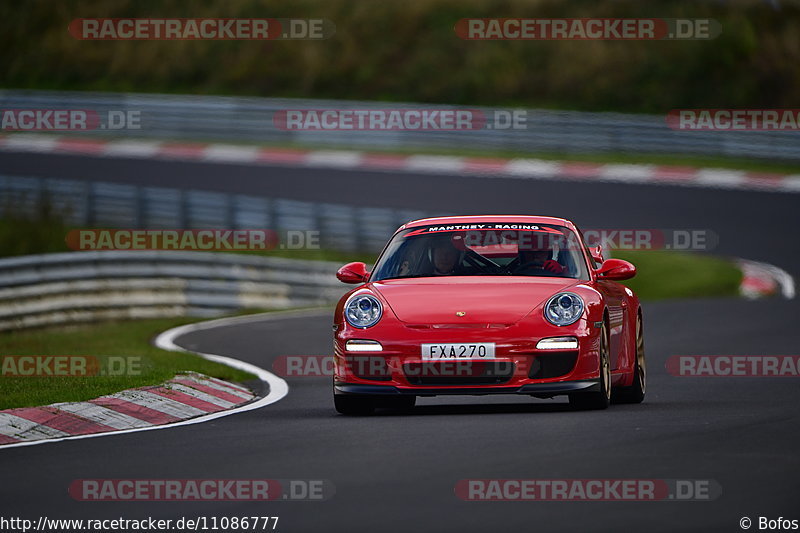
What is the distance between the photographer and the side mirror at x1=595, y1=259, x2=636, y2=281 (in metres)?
10.8

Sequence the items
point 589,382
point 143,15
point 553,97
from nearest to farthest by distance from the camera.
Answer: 1. point 589,382
2. point 553,97
3. point 143,15

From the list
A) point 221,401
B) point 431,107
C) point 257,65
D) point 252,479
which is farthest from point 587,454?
point 257,65

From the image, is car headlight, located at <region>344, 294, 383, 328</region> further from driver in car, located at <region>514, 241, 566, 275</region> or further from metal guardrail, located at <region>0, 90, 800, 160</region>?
metal guardrail, located at <region>0, 90, 800, 160</region>

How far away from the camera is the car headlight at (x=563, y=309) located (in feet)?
32.5

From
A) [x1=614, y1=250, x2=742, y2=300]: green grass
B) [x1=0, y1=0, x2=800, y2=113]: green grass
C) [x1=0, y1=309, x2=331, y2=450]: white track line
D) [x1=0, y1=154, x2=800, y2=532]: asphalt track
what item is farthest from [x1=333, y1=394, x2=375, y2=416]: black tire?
[x1=0, y1=0, x2=800, y2=113]: green grass

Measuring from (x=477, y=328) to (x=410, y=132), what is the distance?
85.2 ft

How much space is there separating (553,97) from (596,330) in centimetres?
3083

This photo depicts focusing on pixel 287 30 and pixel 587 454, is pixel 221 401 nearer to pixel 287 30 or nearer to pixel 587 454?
pixel 587 454

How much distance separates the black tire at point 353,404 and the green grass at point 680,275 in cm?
1277

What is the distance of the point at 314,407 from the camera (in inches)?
441

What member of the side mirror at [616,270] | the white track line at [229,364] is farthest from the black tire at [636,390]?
the white track line at [229,364]

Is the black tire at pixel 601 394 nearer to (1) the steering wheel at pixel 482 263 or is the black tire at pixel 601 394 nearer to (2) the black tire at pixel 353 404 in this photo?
(1) the steering wheel at pixel 482 263

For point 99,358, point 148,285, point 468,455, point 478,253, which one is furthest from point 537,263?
point 148,285

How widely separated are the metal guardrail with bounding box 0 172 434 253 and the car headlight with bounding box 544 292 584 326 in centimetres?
1451
